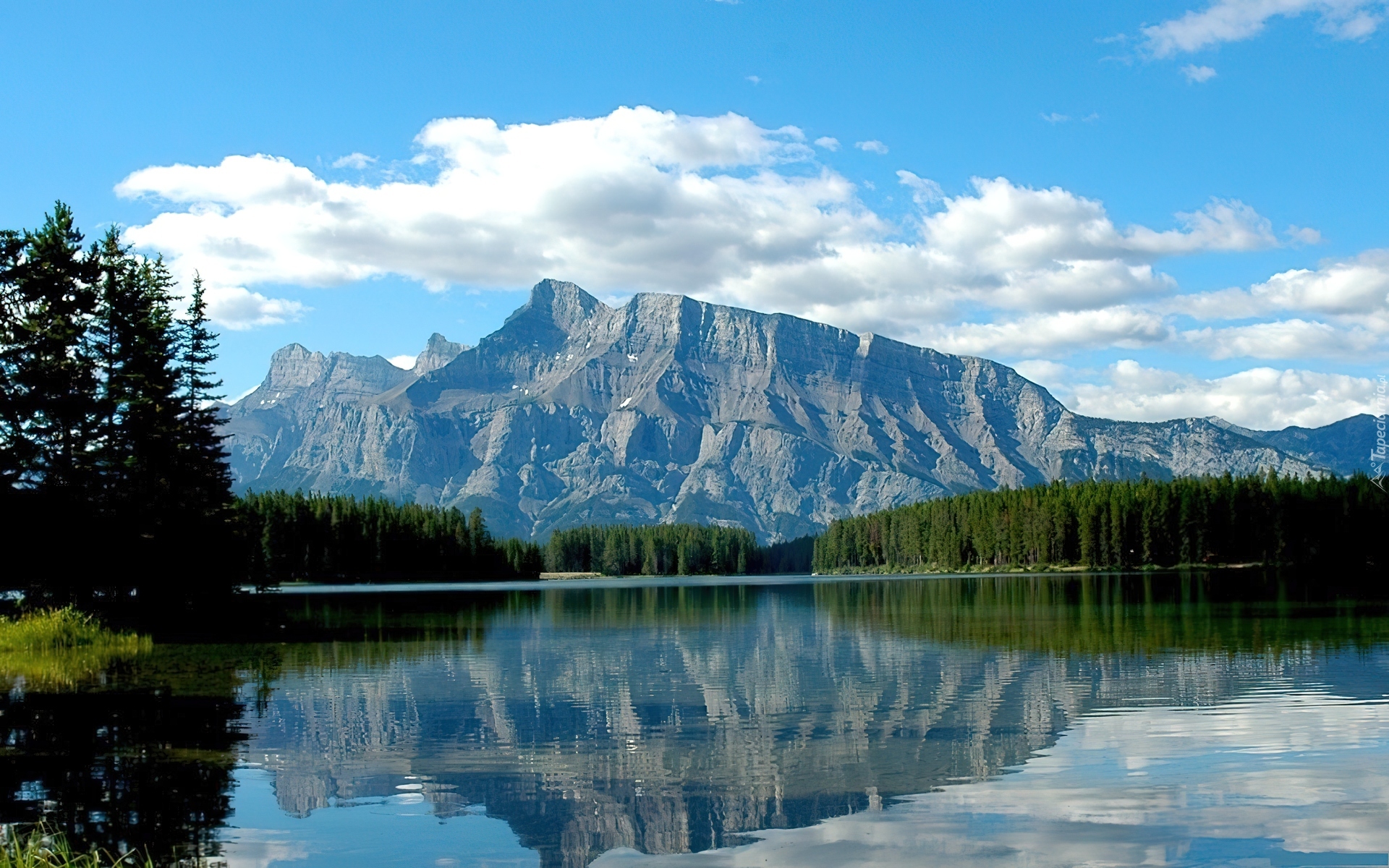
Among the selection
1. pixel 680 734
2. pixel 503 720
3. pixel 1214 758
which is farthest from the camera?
pixel 503 720

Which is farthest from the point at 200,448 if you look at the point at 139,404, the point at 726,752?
the point at 726,752

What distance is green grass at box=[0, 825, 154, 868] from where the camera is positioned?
→ 1241 cm

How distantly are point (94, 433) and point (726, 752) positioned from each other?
39.2m

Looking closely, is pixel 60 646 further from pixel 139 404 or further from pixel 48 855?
pixel 48 855

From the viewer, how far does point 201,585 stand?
64812 mm

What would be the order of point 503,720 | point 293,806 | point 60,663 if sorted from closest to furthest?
1. point 293,806
2. point 503,720
3. point 60,663

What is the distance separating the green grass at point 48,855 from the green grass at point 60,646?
23.0 m

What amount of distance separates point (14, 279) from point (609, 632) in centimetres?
3378

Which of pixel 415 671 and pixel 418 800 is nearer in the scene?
pixel 418 800

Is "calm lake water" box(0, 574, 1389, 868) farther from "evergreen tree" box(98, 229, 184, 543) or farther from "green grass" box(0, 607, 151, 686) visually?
"evergreen tree" box(98, 229, 184, 543)

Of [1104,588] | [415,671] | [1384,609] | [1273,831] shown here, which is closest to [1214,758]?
[1273,831]

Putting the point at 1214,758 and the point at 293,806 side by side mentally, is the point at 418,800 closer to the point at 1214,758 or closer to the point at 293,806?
the point at 293,806

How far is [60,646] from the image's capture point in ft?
144

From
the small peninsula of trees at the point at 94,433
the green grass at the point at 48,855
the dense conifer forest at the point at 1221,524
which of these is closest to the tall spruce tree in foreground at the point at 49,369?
the small peninsula of trees at the point at 94,433
